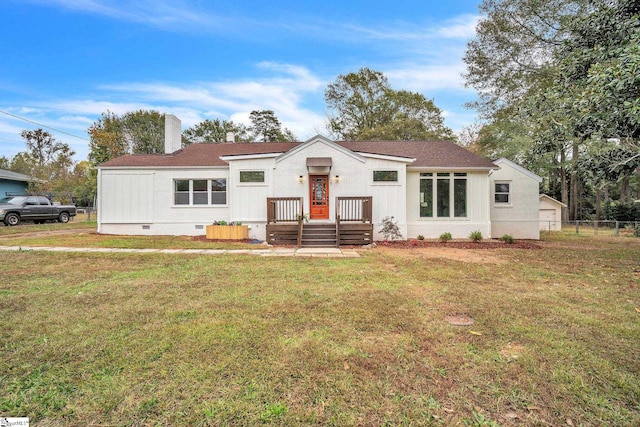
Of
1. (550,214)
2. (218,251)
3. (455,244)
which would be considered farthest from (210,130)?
(550,214)

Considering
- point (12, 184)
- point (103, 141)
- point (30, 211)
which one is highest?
point (103, 141)

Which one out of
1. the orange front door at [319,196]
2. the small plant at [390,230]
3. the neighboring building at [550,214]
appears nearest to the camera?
the small plant at [390,230]

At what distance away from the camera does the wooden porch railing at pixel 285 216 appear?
1093cm

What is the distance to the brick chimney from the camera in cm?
1548

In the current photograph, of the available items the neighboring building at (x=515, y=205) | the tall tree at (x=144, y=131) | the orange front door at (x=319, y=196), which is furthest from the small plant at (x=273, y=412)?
the tall tree at (x=144, y=131)

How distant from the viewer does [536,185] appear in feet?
44.6

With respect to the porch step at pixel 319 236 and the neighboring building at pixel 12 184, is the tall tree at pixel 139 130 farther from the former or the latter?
the porch step at pixel 319 236

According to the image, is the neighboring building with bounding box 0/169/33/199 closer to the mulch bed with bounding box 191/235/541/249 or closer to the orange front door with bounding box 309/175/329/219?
the mulch bed with bounding box 191/235/541/249

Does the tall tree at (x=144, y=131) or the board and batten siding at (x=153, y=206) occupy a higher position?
the tall tree at (x=144, y=131)

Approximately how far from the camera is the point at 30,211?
16688 millimetres

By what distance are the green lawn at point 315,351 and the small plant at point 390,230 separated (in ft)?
20.1

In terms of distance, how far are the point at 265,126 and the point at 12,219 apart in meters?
22.8

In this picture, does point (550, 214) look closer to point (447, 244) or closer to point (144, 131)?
point (447, 244)

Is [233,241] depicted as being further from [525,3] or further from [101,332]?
[525,3]
